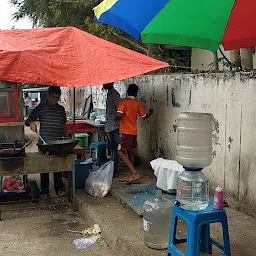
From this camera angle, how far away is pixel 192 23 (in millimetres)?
3193

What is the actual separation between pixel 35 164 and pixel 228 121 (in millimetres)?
2836

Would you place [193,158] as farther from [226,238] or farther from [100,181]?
[100,181]

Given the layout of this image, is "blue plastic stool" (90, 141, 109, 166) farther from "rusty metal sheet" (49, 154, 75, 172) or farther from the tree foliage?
the tree foliage

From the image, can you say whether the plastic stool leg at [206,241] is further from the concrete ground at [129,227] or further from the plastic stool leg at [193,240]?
the plastic stool leg at [193,240]

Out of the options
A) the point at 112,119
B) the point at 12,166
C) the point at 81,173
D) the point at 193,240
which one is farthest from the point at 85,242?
the point at 112,119

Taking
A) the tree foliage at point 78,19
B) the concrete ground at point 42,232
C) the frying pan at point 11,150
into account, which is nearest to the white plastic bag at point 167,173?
the concrete ground at point 42,232

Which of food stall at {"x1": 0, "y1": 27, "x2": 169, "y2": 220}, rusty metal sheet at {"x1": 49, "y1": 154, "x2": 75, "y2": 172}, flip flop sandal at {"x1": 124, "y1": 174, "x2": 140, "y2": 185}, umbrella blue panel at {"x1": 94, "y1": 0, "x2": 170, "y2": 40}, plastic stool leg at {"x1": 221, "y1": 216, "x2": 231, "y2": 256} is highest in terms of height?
umbrella blue panel at {"x1": 94, "y1": 0, "x2": 170, "y2": 40}

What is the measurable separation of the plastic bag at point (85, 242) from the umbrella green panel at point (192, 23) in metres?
2.67

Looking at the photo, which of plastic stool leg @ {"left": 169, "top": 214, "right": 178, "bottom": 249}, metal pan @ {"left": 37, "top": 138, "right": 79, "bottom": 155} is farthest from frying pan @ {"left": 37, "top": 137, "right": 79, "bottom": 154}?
plastic stool leg @ {"left": 169, "top": 214, "right": 178, "bottom": 249}

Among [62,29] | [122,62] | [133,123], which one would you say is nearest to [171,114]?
[133,123]

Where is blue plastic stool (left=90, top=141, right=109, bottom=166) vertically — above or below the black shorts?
below

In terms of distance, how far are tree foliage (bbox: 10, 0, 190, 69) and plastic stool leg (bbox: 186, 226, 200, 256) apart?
28.1ft

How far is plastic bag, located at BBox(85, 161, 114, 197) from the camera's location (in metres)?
6.00

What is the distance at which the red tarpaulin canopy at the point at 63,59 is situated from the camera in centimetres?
477
